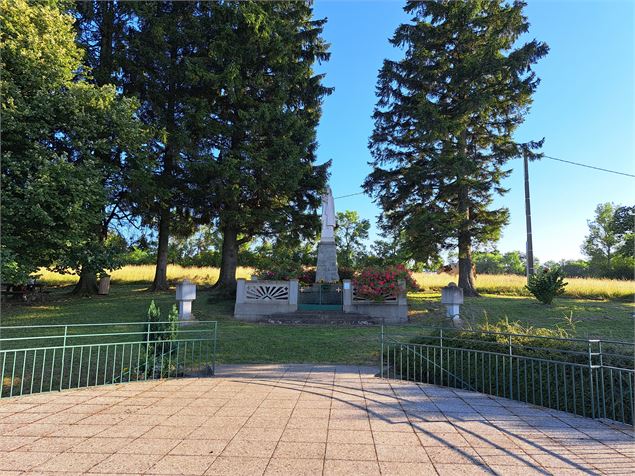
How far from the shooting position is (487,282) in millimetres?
22938

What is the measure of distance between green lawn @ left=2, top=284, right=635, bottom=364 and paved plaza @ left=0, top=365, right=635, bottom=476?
9.64ft

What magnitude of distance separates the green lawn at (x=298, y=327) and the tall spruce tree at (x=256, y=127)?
418cm

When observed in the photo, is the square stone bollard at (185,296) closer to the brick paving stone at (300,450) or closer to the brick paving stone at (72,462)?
the brick paving stone at (72,462)

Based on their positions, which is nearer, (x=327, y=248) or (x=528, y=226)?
(x=528, y=226)

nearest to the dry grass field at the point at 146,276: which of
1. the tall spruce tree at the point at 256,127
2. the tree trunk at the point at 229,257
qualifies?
the tree trunk at the point at 229,257

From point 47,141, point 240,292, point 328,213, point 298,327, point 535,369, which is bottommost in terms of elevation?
point 298,327

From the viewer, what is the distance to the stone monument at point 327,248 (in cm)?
1795

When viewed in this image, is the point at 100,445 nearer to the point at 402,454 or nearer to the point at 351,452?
the point at 351,452

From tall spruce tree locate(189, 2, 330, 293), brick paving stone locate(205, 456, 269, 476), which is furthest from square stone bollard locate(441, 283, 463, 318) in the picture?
brick paving stone locate(205, 456, 269, 476)

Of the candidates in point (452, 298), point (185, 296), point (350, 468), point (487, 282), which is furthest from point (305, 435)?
point (487, 282)

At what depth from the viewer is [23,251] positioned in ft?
43.7

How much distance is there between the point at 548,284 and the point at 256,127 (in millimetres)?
13387

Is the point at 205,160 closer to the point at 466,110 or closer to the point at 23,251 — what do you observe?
the point at 23,251

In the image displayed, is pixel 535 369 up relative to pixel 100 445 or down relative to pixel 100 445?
up
